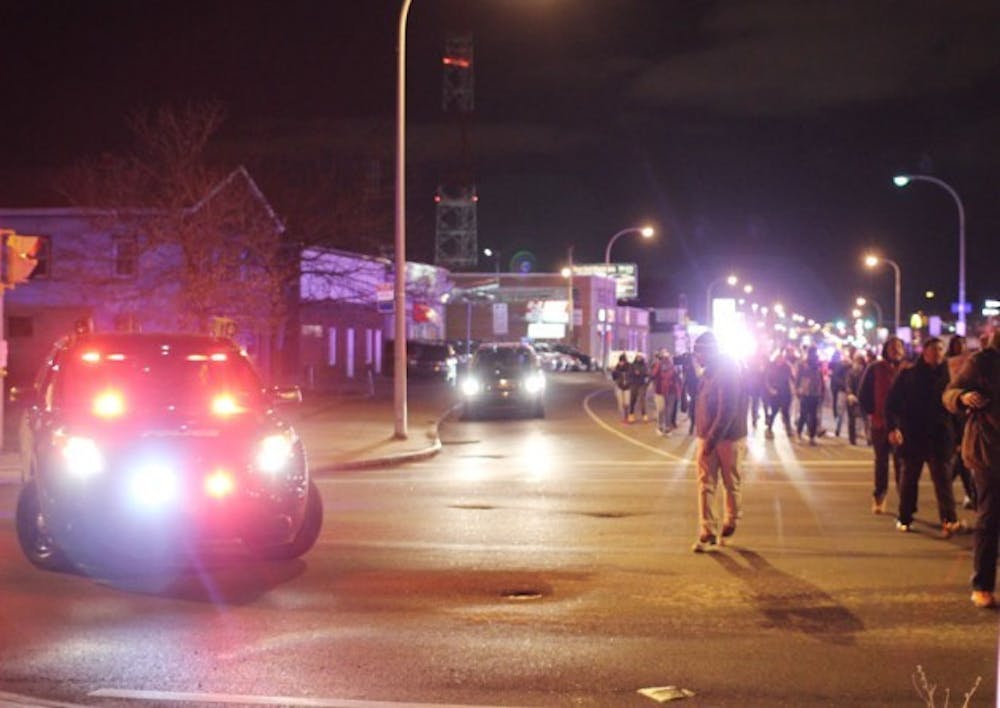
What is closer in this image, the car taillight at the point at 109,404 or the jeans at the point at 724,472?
the car taillight at the point at 109,404

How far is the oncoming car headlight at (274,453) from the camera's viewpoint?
1008 centimetres

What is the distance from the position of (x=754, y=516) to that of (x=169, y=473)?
21.6 ft

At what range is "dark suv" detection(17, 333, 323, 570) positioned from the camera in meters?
9.86

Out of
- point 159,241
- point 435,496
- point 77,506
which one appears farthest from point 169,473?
point 159,241

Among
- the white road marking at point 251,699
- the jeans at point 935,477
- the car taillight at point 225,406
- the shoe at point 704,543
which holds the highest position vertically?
the car taillight at point 225,406

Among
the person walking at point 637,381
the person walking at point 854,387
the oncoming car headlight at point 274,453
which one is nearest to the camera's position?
the oncoming car headlight at point 274,453

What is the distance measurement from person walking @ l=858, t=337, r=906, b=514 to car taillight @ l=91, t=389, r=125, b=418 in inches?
303

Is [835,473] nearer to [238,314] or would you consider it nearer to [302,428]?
[302,428]

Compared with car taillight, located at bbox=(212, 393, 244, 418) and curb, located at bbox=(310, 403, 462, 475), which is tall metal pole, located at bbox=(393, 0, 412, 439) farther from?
car taillight, located at bbox=(212, 393, 244, 418)

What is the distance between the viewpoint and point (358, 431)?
1036 inches

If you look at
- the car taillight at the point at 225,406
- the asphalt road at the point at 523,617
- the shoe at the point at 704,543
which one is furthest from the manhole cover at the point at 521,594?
the car taillight at the point at 225,406

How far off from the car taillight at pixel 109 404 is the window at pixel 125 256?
2098 centimetres

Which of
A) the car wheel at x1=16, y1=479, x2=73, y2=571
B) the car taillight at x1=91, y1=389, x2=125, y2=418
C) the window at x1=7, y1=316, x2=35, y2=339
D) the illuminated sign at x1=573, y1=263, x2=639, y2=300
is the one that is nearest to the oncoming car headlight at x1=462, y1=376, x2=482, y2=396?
the window at x1=7, y1=316, x2=35, y2=339

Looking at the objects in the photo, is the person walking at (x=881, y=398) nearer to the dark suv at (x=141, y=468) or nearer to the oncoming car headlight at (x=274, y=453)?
the dark suv at (x=141, y=468)
